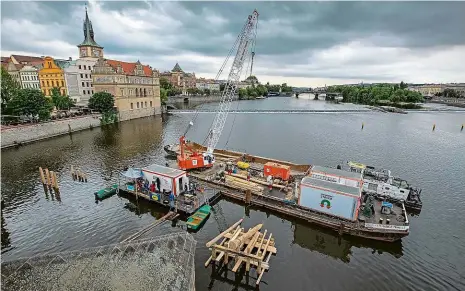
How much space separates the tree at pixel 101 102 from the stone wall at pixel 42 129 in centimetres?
339

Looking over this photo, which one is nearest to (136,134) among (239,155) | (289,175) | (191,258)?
(239,155)

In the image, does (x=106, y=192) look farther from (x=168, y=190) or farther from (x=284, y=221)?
(x=284, y=221)

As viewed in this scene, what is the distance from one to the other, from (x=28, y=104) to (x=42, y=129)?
19.4ft

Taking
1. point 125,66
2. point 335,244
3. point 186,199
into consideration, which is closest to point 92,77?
point 125,66

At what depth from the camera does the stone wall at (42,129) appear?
46625mm

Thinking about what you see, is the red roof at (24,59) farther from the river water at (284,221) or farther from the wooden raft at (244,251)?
the wooden raft at (244,251)

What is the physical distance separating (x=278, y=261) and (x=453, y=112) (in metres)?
135

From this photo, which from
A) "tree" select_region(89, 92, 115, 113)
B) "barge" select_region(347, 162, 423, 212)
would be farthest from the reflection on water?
"tree" select_region(89, 92, 115, 113)

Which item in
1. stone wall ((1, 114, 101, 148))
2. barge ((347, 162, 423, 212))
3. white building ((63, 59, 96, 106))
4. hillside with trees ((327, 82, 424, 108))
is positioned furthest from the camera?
hillside with trees ((327, 82, 424, 108))

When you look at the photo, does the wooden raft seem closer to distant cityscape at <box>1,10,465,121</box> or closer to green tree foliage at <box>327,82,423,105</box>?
distant cityscape at <box>1,10,465,121</box>

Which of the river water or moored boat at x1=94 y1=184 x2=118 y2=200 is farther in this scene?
moored boat at x1=94 y1=184 x2=118 y2=200

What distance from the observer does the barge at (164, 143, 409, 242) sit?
2166 cm

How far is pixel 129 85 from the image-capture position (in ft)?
258

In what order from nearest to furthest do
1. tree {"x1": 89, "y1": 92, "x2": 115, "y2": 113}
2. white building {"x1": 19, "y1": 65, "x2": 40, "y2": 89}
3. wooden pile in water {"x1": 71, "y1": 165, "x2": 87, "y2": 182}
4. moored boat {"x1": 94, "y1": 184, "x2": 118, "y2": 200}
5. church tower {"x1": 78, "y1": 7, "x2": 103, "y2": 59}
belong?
moored boat {"x1": 94, "y1": 184, "x2": 118, "y2": 200} < wooden pile in water {"x1": 71, "y1": 165, "x2": 87, "y2": 182} < tree {"x1": 89, "y1": 92, "x2": 115, "y2": 113} < white building {"x1": 19, "y1": 65, "x2": 40, "y2": 89} < church tower {"x1": 78, "y1": 7, "x2": 103, "y2": 59}
